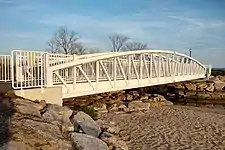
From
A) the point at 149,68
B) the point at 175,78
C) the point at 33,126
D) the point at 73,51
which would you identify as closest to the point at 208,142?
the point at 33,126

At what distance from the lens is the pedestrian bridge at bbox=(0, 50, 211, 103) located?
11.1 metres

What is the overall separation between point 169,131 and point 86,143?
19.1ft

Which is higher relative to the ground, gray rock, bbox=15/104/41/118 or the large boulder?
gray rock, bbox=15/104/41/118

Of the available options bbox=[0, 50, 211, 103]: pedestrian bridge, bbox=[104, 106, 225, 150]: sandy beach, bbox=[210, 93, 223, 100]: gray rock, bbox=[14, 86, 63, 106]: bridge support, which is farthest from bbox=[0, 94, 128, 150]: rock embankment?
bbox=[210, 93, 223, 100]: gray rock

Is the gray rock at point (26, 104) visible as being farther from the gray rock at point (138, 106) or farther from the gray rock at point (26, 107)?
the gray rock at point (138, 106)

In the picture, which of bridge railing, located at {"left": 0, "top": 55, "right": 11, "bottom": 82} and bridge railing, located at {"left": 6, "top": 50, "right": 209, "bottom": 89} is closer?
bridge railing, located at {"left": 6, "top": 50, "right": 209, "bottom": 89}

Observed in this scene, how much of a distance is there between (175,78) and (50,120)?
20.5 meters

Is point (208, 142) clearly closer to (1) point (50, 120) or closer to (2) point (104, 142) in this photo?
(2) point (104, 142)

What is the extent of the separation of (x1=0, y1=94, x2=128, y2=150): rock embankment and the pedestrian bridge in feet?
3.39

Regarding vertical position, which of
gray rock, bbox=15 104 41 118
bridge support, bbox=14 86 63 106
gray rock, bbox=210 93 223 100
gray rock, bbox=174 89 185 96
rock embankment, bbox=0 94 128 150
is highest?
bridge support, bbox=14 86 63 106

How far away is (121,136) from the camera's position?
11547 mm

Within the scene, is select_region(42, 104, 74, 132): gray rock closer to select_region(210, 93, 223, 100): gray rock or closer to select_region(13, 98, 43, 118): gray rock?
select_region(13, 98, 43, 118): gray rock

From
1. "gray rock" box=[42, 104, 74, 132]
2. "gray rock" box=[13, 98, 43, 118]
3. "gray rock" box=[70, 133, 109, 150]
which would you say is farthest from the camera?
"gray rock" box=[13, 98, 43, 118]

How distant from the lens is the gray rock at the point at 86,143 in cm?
747
